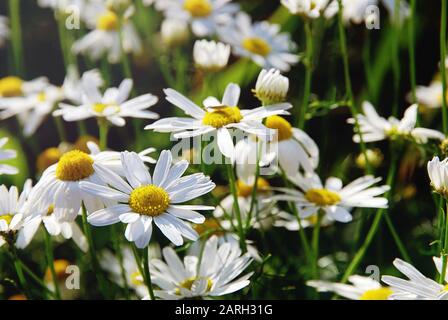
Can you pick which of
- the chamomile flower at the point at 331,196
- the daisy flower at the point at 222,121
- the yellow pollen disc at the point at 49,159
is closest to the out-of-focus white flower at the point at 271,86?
the daisy flower at the point at 222,121

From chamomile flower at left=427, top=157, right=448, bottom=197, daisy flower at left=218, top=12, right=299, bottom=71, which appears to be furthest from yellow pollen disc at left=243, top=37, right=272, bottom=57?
chamomile flower at left=427, top=157, right=448, bottom=197

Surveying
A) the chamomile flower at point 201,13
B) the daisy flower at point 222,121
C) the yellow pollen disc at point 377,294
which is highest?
the chamomile flower at point 201,13

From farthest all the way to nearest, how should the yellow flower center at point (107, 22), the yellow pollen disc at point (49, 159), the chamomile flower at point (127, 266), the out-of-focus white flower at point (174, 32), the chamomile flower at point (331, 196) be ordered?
the yellow flower center at point (107, 22)
the out-of-focus white flower at point (174, 32)
the yellow pollen disc at point (49, 159)
the chamomile flower at point (127, 266)
the chamomile flower at point (331, 196)

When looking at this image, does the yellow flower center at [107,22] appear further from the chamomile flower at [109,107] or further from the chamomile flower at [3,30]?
the chamomile flower at [109,107]

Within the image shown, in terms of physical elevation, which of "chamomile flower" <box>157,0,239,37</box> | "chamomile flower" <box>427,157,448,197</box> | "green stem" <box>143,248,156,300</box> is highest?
"chamomile flower" <box>157,0,239,37</box>

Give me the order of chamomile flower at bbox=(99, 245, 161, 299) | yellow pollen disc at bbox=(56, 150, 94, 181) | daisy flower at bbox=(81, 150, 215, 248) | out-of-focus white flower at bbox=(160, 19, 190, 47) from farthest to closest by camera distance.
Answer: out-of-focus white flower at bbox=(160, 19, 190, 47)
chamomile flower at bbox=(99, 245, 161, 299)
yellow pollen disc at bbox=(56, 150, 94, 181)
daisy flower at bbox=(81, 150, 215, 248)

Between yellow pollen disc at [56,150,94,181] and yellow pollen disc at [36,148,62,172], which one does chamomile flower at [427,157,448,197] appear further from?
yellow pollen disc at [36,148,62,172]

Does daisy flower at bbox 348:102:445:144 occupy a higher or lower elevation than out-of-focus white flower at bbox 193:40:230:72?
lower
